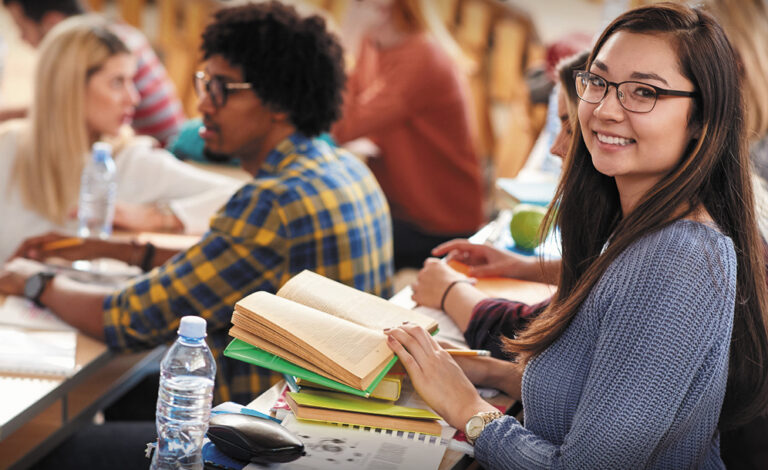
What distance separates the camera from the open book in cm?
116

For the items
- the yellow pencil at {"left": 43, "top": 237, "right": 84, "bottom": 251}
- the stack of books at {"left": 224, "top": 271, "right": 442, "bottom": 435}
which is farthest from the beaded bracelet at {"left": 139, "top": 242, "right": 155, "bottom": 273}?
the stack of books at {"left": 224, "top": 271, "right": 442, "bottom": 435}

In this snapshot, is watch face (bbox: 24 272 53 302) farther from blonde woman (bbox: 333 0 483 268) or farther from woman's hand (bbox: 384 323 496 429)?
blonde woman (bbox: 333 0 483 268)

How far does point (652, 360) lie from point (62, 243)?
1.64m

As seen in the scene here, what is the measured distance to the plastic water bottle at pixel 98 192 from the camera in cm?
251

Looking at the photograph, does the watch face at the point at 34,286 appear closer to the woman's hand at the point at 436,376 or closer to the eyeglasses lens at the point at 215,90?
the eyeglasses lens at the point at 215,90

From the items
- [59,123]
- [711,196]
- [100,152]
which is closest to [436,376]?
[711,196]

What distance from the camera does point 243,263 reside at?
68.2 inches

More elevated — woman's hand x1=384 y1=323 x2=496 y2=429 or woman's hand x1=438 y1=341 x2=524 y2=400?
woman's hand x1=384 y1=323 x2=496 y2=429

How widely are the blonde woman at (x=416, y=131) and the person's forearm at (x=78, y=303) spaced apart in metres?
1.63

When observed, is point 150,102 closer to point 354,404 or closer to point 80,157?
point 80,157

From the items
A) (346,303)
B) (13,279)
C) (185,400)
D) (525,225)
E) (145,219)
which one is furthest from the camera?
(145,219)

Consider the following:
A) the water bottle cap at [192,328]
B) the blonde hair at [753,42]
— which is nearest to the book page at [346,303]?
the water bottle cap at [192,328]

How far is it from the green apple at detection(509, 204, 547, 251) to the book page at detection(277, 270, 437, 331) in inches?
28.9

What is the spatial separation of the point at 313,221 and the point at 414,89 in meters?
1.57
